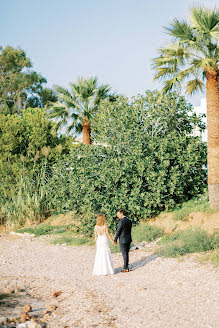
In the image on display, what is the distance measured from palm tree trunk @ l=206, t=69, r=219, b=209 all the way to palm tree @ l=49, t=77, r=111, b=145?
28.7 feet

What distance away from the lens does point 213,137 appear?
13.2 meters

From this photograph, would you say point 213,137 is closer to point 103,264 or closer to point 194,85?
point 194,85

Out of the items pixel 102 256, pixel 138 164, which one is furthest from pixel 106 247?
pixel 138 164

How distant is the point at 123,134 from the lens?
15250mm

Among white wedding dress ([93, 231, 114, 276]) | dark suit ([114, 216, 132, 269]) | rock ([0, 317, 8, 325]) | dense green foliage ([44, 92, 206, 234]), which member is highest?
dense green foliage ([44, 92, 206, 234])

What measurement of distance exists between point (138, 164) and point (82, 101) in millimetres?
8288

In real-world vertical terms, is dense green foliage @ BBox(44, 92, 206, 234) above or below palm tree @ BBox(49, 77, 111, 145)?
below

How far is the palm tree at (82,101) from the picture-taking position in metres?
21.1

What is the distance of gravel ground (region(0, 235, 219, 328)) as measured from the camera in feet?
20.2

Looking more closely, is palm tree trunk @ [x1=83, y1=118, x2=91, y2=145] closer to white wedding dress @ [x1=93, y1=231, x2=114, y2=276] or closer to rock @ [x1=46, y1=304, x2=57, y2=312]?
white wedding dress @ [x1=93, y1=231, x2=114, y2=276]

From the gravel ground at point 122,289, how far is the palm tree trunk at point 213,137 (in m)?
3.33

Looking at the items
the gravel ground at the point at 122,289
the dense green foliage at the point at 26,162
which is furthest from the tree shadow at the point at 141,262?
the dense green foliage at the point at 26,162

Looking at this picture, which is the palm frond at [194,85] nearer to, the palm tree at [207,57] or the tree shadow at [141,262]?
the palm tree at [207,57]

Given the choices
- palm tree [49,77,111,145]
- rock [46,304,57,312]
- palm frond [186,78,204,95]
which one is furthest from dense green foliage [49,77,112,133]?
rock [46,304,57,312]
